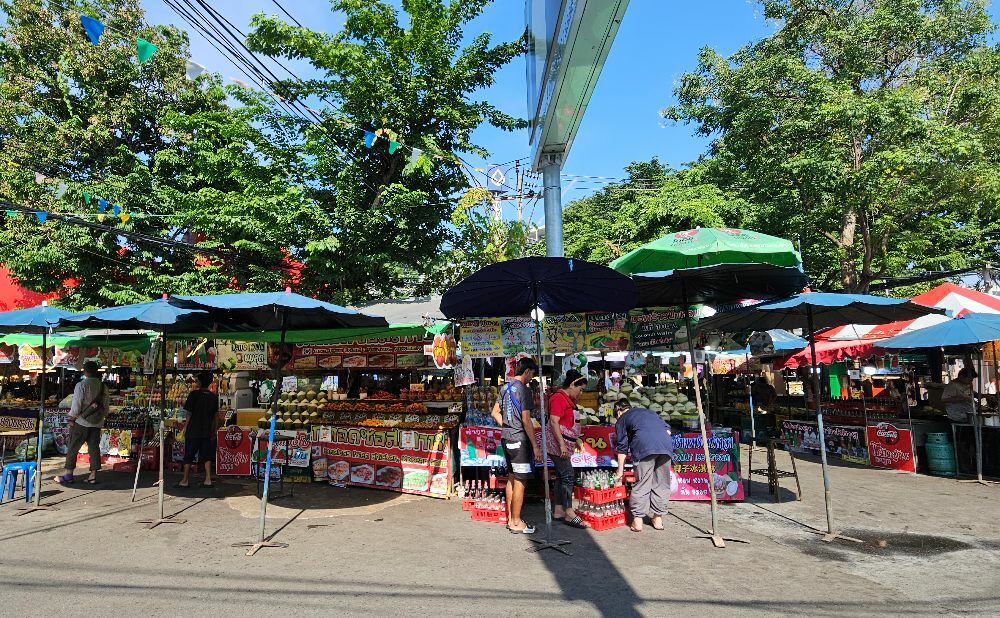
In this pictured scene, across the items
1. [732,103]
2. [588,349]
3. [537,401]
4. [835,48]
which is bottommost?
[537,401]

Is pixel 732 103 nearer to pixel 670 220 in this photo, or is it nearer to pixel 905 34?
pixel 670 220

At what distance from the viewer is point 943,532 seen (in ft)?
21.9

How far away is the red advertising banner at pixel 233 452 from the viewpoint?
10.1 m

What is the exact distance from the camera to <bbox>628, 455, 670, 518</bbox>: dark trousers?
692cm

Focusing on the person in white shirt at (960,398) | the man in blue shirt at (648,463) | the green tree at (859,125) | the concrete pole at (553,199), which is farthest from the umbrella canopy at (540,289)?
the green tree at (859,125)

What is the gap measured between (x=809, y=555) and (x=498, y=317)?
15.2ft

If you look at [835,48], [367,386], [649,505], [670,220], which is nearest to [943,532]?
[649,505]

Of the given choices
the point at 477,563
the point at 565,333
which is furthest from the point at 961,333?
the point at 477,563

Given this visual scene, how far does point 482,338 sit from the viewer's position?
27.7ft

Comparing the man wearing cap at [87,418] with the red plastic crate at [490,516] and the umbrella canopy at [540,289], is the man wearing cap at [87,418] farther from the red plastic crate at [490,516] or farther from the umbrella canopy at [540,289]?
the red plastic crate at [490,516]

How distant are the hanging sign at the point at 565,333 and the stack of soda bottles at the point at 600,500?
180cm

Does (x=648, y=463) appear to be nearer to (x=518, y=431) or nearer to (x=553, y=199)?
(x=518, y=431)

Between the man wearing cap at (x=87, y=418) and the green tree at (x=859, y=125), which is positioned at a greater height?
the green tree at (x=859, y=125)

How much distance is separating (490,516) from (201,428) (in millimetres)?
5030
